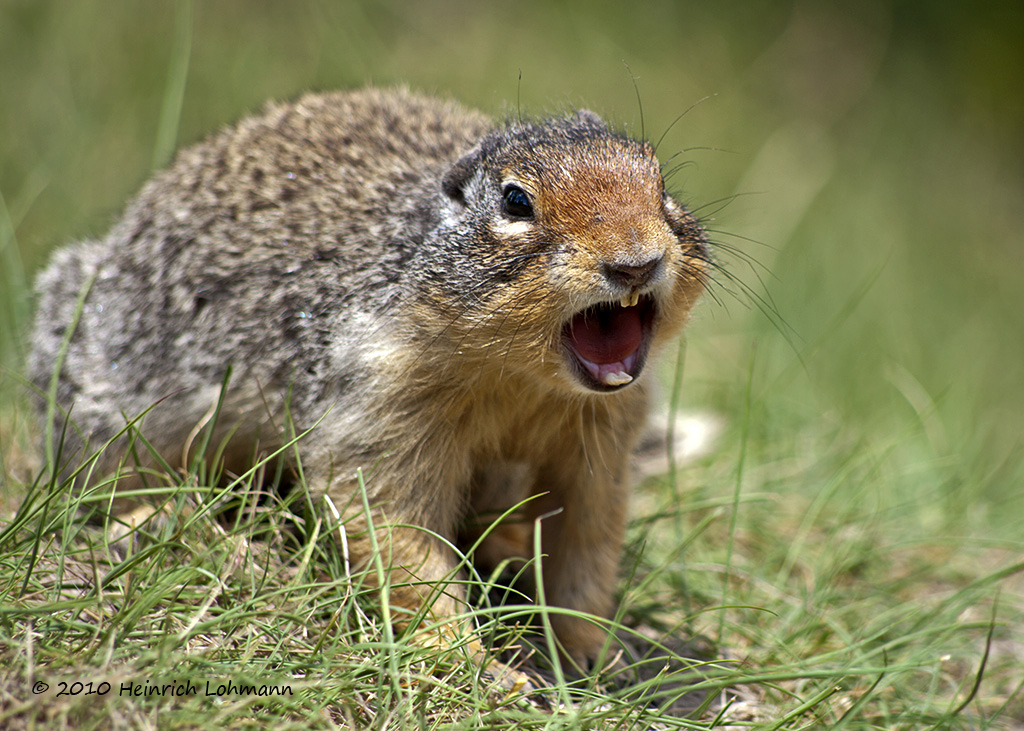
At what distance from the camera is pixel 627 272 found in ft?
9.00

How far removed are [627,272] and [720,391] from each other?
367 cm

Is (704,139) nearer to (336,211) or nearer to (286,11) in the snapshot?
(286,11)

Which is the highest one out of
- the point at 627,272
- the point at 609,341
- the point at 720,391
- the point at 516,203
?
the point at 516,203

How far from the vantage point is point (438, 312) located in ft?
10.5

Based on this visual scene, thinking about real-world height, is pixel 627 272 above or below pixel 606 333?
above

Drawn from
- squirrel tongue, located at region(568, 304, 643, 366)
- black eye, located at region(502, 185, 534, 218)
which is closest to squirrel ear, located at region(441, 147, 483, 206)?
black eye, located at region(502, 185, 534, 218)

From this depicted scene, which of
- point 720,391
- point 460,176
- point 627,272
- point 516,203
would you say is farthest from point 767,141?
point 627,272

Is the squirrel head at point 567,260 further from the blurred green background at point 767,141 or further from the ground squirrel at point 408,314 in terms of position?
the blurred green background at point 767,141

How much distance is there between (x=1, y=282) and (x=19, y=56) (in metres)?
3.50

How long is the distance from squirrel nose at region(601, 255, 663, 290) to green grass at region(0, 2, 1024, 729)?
0.66 m

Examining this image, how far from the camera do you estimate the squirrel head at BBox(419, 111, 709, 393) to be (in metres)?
2.79

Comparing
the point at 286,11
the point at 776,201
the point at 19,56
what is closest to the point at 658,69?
the point at 776,201

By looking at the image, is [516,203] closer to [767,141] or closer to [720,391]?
[720,391]

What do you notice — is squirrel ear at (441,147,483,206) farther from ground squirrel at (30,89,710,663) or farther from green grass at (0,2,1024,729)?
green grass at (0,2,1024,729)
